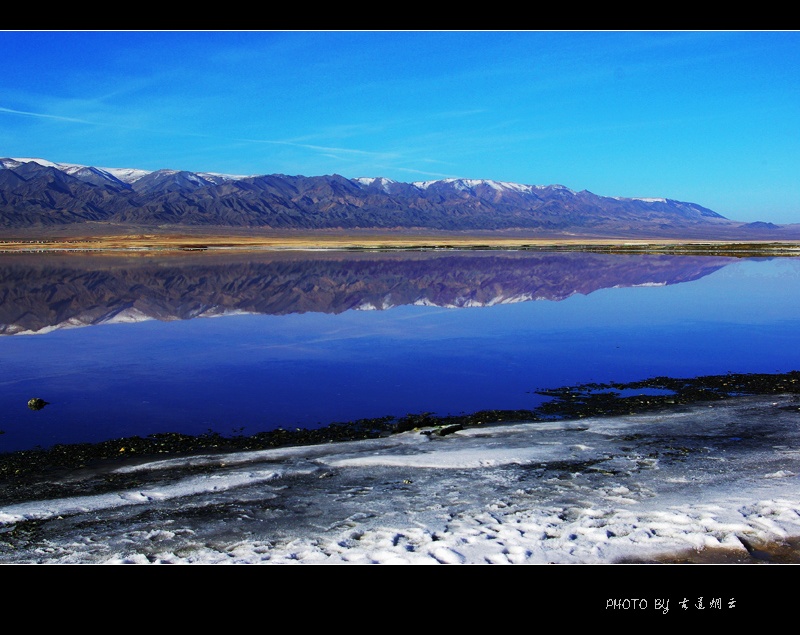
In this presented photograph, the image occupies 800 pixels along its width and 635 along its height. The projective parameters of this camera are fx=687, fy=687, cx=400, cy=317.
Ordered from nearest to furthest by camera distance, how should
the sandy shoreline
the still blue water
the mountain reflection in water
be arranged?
the still blue water
the mountain reflection in water
the sandy shoreline

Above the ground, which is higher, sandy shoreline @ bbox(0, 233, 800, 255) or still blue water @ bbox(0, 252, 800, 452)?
sandy shoreline @ bbox(0, 233, 800, 255)

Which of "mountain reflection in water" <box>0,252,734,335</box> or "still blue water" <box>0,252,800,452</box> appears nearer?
"still blue water" <box>0,252,800,452</box>

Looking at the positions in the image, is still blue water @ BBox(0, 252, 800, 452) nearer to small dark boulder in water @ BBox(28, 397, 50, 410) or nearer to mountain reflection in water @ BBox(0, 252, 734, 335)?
small dark boulder in water @ BBox(28, 397, 50, 410)

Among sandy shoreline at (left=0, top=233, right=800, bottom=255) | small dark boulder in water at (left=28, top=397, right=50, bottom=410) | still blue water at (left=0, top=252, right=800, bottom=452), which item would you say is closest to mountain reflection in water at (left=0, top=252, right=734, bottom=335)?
still blue water at (left=0, top=252, right=800, bottom=452)

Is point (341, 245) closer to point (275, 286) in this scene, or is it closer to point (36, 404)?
point (275, 286)

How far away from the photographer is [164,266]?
5078 centimetres

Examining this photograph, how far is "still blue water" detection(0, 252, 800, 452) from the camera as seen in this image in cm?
1170

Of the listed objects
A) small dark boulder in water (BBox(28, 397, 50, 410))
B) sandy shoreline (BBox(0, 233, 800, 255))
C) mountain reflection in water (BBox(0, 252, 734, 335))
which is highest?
sandy shoreline (BBox(0, 233, 800, 255))

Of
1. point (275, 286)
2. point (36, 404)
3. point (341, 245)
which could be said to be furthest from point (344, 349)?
point (341, 245)

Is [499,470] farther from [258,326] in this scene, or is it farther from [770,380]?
[258,326]

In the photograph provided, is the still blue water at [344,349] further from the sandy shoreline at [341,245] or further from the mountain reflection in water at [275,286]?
the sandy shoreline at [341,245]
